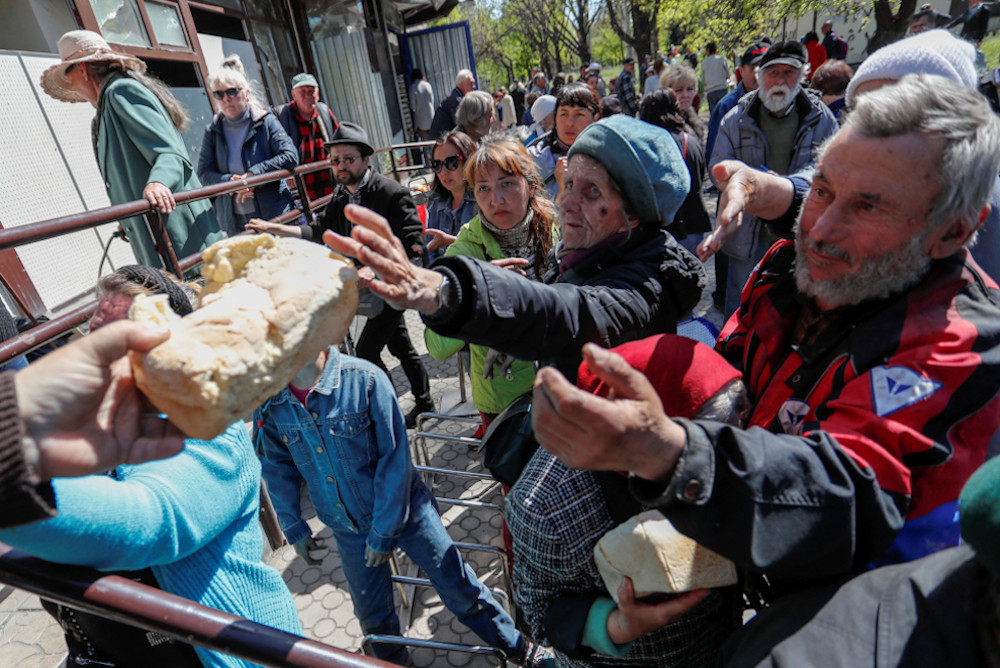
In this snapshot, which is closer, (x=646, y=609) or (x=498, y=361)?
(x=646, y=609)

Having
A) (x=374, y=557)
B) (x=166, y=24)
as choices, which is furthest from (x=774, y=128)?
(x=166, y=24)

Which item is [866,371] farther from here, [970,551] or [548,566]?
[548,566]

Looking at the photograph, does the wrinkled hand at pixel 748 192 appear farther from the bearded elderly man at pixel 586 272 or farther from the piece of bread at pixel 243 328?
the piece of bread at pixel 243 328

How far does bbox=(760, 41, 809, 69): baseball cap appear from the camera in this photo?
3895 mm

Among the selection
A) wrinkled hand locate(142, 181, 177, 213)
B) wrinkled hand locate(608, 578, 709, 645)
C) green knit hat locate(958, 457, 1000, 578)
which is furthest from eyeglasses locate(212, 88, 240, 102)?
green knit hat locate(958, 457, 1000, 578)

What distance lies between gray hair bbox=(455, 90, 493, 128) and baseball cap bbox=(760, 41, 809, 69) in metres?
2.62

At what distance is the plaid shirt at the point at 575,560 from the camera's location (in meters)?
1.25

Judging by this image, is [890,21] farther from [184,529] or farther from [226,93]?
[184,529]

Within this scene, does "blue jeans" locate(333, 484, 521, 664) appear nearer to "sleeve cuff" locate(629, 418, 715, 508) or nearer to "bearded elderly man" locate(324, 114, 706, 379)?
"bearded elderly man" locate(324, 114, 706, 379)

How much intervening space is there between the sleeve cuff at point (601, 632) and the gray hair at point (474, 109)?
512 centimetres

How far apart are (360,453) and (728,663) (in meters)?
1.40

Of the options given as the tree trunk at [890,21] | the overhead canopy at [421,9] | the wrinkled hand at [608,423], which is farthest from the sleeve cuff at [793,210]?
the overhead canopy at [421,9]

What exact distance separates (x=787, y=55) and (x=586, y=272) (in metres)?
3.61

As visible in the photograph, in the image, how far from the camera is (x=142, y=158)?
128 inches
